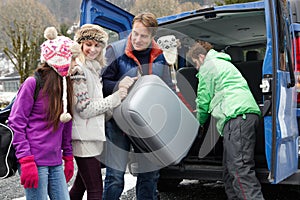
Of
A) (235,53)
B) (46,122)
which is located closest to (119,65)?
(46,122)

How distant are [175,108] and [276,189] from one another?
2.10 meters

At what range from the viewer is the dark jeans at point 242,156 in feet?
10.6

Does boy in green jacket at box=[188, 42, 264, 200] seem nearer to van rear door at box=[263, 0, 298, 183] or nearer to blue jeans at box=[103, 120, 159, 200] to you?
van rear door at box=[263, 0, 298, 183]

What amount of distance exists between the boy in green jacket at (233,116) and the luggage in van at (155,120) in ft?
0.97

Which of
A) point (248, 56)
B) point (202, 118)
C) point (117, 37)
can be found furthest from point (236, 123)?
point (248, 56)

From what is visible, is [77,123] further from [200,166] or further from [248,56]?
[248,56]

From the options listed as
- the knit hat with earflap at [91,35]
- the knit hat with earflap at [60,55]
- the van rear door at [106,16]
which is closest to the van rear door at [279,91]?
the knit hat with earflap at [91,35]

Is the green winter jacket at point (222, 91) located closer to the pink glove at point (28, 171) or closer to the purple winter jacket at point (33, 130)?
the purple winter jacket at point (33, 130)

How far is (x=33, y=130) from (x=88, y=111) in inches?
17.6

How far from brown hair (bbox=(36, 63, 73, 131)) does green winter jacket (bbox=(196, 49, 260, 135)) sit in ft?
4.42

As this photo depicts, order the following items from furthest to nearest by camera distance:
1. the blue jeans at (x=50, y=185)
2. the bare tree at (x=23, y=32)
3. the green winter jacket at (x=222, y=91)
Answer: the bare tree at (x=23, y=32) → the green winter jacket at (x=222, y=91) → the blue jeans at (x=50, y=185)

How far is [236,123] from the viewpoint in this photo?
3301mm

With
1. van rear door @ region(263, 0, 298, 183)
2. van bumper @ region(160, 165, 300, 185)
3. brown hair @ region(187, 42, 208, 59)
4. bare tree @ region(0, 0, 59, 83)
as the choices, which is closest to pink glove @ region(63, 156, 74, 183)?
van bumper @ region(160, 165, 300, 185)

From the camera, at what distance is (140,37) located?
3154 mm
